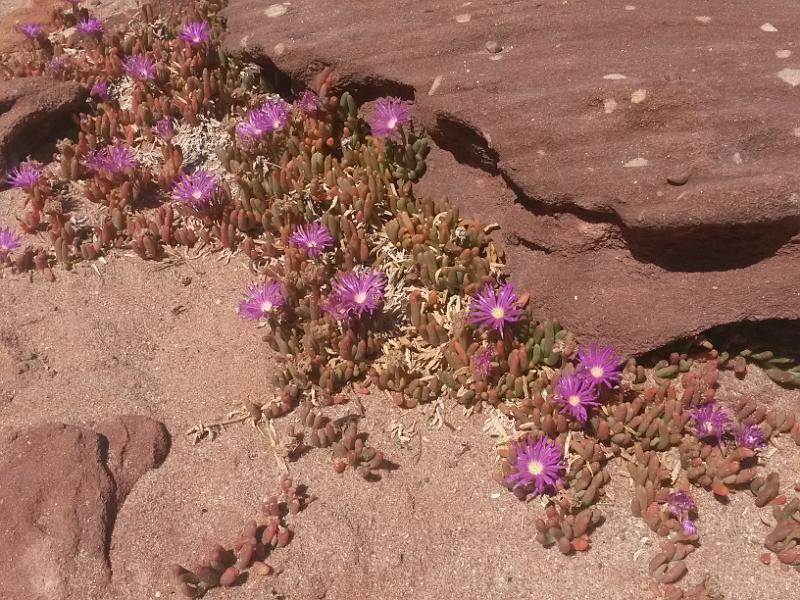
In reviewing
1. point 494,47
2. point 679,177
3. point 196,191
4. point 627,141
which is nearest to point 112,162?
point 196,191

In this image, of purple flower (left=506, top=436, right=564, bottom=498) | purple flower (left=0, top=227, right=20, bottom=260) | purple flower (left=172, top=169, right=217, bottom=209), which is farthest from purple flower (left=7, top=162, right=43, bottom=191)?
purple flower (left=506, top=436, right=564, bottom=498)

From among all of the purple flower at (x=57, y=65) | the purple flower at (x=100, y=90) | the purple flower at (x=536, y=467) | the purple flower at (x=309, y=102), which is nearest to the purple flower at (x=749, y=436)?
the purple flower at (x=536, y=467)

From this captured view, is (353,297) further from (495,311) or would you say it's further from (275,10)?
(275,10)

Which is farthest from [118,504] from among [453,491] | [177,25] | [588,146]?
[177,25]

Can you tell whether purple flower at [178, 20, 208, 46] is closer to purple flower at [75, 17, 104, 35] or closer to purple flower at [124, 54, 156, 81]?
purple flower at [124, 54, 156, 81]

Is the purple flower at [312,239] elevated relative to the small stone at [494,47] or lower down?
lower down

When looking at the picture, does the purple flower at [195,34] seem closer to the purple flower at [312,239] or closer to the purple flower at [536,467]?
the purple flower at [312,239]
